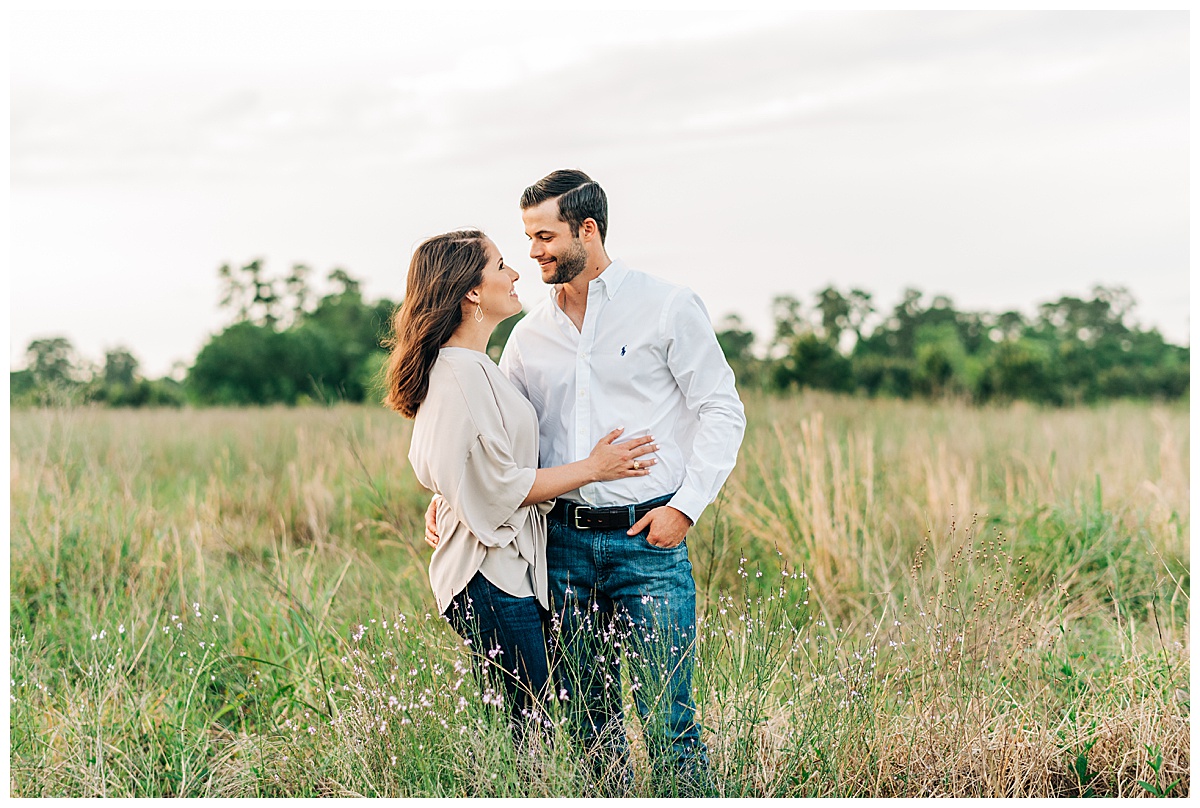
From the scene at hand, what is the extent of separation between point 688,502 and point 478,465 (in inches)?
24.9

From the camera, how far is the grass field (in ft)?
10.2

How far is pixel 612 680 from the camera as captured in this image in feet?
10.0

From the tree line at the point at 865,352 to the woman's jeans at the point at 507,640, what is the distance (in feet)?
35.3

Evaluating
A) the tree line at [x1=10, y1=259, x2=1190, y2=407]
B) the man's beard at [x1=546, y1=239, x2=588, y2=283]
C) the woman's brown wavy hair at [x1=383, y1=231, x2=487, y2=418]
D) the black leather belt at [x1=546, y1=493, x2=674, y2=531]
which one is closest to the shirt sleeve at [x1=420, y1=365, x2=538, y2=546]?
the woman's brown wavy hair at [x1=383, y1=231, x2=487, y2=418]

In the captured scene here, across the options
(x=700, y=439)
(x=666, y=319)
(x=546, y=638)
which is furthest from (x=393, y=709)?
(x=666, y=319)

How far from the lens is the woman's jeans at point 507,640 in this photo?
9.33ft

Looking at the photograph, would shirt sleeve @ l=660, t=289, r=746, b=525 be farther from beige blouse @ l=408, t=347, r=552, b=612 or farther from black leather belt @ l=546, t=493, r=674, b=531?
beige blouse @ l=408, t=347, r=552, b=612

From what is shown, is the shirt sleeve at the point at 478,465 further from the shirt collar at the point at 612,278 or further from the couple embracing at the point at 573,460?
the shirt collar at the point at 612,278

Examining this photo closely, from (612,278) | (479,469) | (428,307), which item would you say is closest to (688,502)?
(479,469)

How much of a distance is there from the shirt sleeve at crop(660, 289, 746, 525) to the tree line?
10396 millimetres

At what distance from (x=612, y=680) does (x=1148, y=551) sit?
343 centimetres

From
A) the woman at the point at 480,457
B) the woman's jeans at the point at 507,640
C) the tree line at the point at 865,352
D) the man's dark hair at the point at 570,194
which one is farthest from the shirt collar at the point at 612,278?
the tree line at the point at 865,352

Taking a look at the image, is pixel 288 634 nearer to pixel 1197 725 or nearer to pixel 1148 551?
pixel 1197 725
